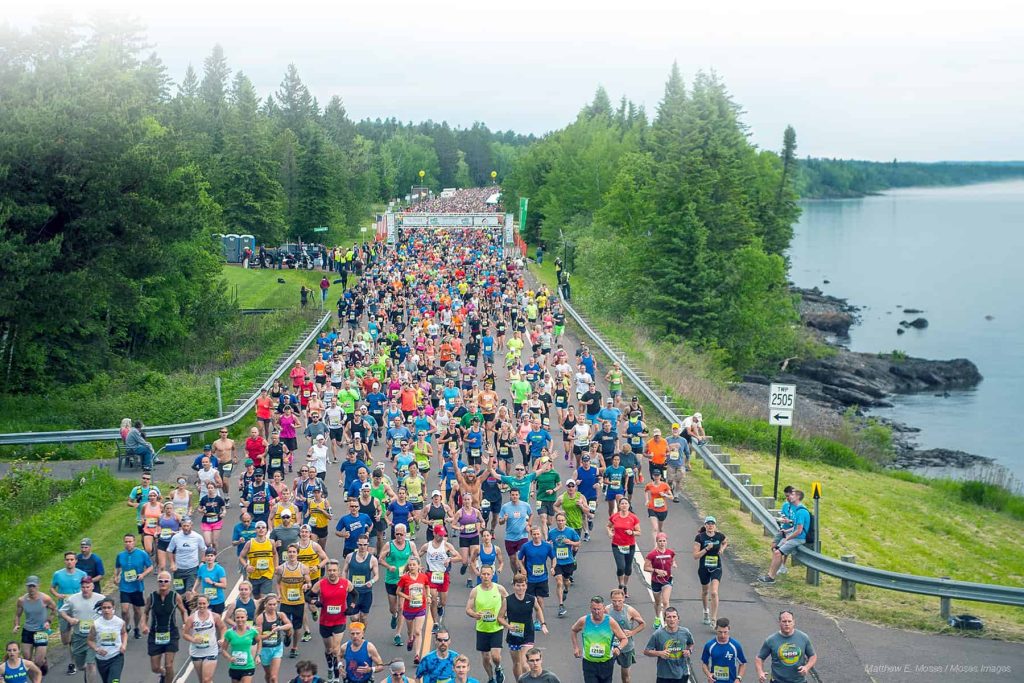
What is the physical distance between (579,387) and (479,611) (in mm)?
14598

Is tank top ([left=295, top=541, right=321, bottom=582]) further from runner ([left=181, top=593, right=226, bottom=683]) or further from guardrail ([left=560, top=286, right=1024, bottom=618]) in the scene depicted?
guardrail ([left=560, top=286, right=1024, bottom=618])

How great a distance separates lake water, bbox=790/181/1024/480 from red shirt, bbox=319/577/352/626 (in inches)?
1572

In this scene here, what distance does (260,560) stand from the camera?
1356 centimetres

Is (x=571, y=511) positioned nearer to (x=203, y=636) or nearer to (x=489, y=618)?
(x=489, y=618)

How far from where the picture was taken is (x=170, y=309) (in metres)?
46.9

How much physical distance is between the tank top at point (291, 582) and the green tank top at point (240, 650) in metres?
1.49

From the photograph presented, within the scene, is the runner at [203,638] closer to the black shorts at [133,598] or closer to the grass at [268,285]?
the black shorts at [133,598]

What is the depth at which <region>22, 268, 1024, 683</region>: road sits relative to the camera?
1286 centimetres

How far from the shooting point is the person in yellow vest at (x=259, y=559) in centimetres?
1355

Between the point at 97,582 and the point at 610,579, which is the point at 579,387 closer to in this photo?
the point at 610,579

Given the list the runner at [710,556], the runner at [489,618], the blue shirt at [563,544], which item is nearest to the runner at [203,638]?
the runner at [489,618]

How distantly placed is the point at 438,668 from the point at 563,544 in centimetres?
423

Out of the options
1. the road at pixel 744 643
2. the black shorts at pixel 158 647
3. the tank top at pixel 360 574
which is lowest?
the road at pixel 744 643

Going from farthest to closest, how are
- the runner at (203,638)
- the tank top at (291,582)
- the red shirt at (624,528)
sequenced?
the red shirt at (624,528)
the tank top at (291,582)
the runner at (203,638)
